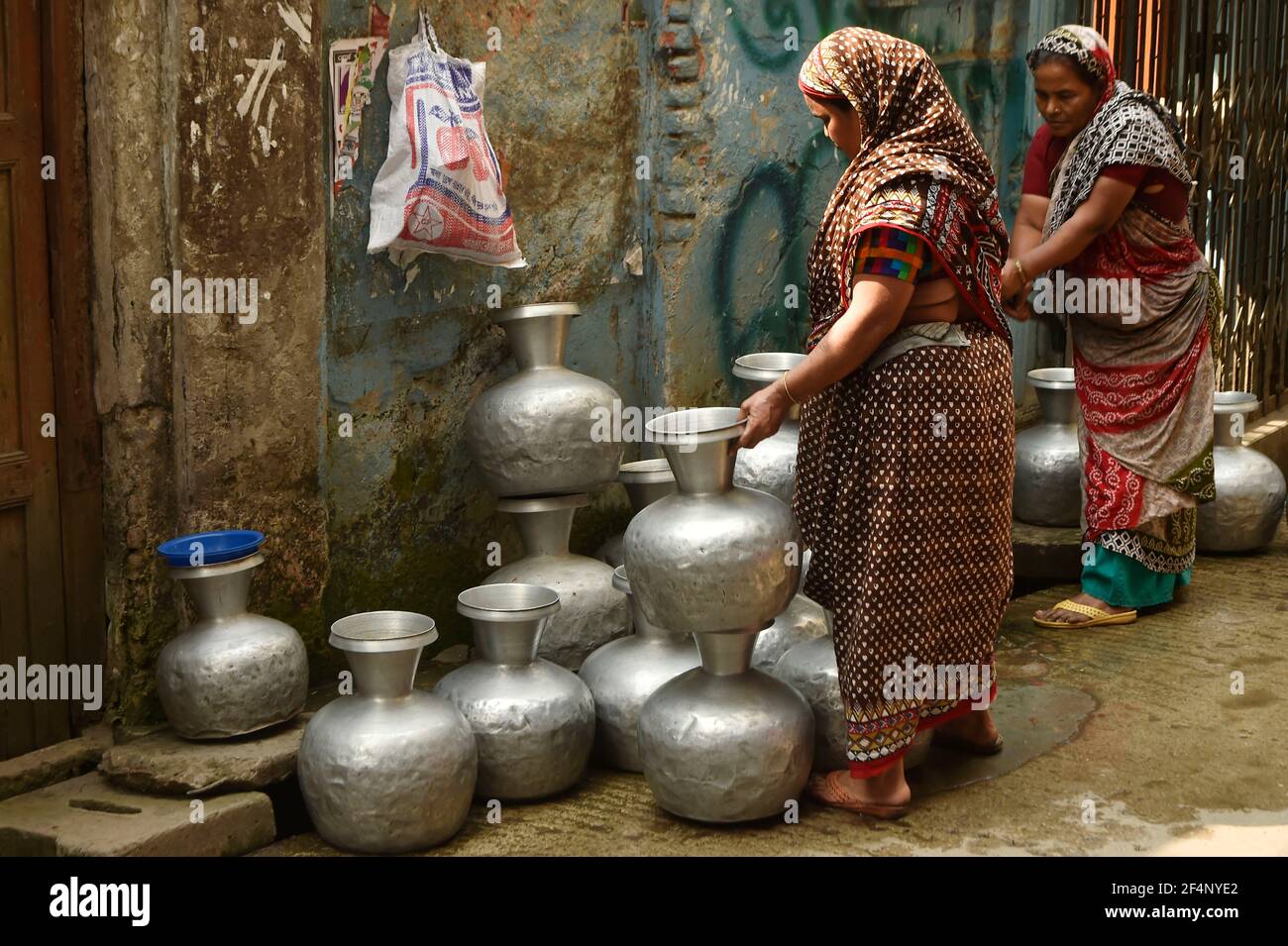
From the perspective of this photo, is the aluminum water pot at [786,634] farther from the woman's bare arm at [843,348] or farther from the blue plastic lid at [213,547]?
the blue plastic lid at [213,547]

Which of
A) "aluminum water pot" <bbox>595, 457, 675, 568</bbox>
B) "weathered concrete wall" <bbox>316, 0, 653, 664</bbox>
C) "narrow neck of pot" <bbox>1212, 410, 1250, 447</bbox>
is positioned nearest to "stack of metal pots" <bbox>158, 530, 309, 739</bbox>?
"weathered concrete wall" <bbox>316, 0, 653, 664</bbox>

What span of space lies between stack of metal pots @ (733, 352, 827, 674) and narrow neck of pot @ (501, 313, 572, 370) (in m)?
0.62

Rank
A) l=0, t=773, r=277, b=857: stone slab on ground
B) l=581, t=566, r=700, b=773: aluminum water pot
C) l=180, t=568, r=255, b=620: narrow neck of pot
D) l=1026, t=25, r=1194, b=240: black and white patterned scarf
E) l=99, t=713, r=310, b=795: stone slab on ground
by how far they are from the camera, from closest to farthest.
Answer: l=0, t=773, r=277, b=857: stone slab on ground
l=99, t=713, r=310, b=795: stone slab on ground
l=180, t=568, r=255, b=620: narrow neck of pot
l=581, t=566, r=700, b=773: aluminum water pot
l=1026, t=25, r=1194, b=240: black and white patterned scarf

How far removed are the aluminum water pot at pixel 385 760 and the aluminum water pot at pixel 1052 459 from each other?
3183mm

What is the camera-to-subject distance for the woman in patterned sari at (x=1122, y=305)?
5312mm

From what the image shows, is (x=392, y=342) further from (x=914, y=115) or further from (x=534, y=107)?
(x=914, y=115)

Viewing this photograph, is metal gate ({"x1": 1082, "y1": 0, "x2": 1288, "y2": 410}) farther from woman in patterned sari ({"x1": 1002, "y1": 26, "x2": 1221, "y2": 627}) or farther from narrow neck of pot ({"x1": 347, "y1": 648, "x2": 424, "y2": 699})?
narrow neck of pot ({"x1": 347, "y1": 648, "x2": 424, "y2": 699})

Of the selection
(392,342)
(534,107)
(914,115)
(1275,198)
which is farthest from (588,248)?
(1275,198)

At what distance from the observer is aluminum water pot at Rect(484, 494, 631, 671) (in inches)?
189

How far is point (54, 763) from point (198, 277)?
131cm

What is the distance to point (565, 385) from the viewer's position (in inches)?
192

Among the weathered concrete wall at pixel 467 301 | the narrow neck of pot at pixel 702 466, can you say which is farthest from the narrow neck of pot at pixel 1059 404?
the narrow neck of pot at pixel 702 466

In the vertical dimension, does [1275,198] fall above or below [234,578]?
above

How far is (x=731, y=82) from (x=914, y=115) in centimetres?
197
